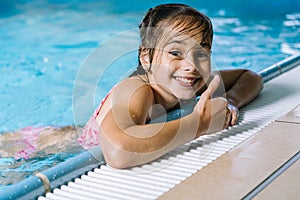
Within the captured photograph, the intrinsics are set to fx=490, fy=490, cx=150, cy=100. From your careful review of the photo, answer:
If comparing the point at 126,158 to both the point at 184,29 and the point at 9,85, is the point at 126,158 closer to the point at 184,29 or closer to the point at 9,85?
the point at 184,29

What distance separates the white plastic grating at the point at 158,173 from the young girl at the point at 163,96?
28 millimetres

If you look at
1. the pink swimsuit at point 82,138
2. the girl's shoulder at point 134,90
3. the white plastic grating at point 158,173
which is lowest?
the pink swimsuit at point 82,138

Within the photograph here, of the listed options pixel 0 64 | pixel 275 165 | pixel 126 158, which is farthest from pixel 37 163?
pixel 0 64

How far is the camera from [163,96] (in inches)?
66.6

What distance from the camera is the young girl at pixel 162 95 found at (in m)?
1.38

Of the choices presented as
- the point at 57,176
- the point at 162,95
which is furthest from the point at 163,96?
the point at 57,176

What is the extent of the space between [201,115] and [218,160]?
25 centimetres

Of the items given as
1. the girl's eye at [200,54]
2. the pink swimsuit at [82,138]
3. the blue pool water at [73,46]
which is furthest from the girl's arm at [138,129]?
the blue pool water at [73,46]

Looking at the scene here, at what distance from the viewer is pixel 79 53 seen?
5238mm

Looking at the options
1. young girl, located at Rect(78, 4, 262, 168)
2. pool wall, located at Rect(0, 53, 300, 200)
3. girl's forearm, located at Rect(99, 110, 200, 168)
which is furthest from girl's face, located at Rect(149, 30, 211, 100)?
pool wall, located at Rect(0, 53, 300, 200)

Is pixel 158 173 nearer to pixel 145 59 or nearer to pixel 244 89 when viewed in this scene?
pixel 145 59

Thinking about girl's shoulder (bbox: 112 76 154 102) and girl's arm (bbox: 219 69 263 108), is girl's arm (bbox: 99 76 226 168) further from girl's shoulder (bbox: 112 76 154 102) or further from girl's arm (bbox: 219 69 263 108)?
girl's arm (bbox: 219 69 263 108)

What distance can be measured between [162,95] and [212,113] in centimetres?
20

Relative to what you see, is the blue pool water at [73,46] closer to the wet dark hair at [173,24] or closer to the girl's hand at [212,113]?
the wet dark hair at [173,24]
